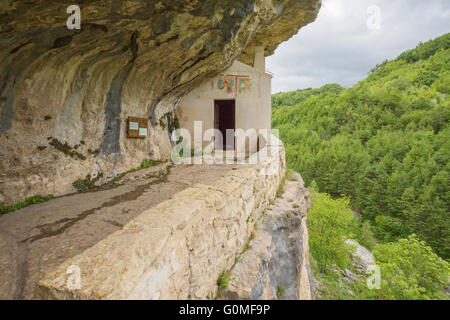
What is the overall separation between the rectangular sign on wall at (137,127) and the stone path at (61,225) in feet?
5.48

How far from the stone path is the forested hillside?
10118 millimetres

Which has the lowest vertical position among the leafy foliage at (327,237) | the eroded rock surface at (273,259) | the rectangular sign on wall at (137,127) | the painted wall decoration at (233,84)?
the leafy foliage at (327,237)

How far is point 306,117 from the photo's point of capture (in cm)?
5734

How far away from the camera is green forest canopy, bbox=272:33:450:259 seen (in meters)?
20.5

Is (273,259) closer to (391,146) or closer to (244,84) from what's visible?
(244,84)

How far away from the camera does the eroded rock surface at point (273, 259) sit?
3.09m

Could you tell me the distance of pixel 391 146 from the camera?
108 feet

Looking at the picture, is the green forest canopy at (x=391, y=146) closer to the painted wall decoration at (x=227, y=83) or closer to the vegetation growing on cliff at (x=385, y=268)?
the vegetation growing on cliff at (x=385, y=268)

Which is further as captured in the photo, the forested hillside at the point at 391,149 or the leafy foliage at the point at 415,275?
the forested hillside at the point at 391,149

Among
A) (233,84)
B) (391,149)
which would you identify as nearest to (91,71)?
(233,84)

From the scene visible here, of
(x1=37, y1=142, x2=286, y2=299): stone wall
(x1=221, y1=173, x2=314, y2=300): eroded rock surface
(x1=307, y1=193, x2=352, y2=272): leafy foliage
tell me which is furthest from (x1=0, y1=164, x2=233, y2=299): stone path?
(x1=307, y1=193, x2=352, y2=272): leafy foliage

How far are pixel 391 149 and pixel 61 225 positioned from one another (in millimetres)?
41068

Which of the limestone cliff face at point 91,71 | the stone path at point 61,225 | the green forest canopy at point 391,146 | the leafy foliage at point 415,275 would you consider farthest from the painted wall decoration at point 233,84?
the green forest canopy at point 391,146

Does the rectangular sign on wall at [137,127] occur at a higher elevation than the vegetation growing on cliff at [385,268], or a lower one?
higher
